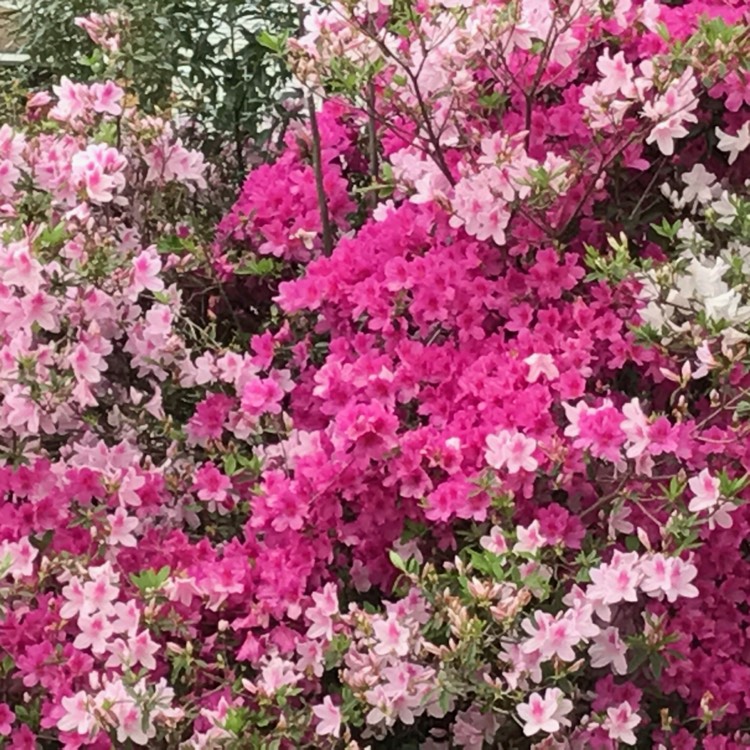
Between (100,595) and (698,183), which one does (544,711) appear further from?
(698,183)

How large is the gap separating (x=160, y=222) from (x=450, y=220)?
73 cm

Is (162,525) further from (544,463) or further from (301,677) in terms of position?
(544,463)

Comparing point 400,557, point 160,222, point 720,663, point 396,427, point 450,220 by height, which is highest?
point 160,222

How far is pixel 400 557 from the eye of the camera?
167cm

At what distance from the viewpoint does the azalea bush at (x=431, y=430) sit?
1.58m

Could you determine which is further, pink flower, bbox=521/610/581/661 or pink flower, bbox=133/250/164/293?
pink flower, bbox=133/250/164/293

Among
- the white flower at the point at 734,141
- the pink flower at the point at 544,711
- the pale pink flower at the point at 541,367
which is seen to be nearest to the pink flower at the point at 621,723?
the pink flower at the point at 544,711

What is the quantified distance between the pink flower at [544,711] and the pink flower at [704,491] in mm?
320

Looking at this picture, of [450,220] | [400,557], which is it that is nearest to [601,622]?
[400,557]

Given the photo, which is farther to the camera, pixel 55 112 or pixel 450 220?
pixel 55 112

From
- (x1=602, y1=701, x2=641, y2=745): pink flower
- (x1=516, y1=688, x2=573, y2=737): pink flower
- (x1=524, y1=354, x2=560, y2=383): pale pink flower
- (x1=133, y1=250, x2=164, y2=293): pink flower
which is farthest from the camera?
(x1=133, y1=250, x2=164, y2=293): pink flower

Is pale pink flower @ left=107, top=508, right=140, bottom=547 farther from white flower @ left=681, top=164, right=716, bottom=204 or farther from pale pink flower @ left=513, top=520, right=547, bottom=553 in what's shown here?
white flower @ left=681, top=164, right=716, bottom=204

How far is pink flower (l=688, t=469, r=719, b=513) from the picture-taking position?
1543 millimetres

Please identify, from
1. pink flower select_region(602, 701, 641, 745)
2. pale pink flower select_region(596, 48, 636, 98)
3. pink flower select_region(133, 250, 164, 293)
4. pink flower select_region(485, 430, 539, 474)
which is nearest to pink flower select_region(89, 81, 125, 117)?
pink flower select_region(133, 250, 164, 293)
